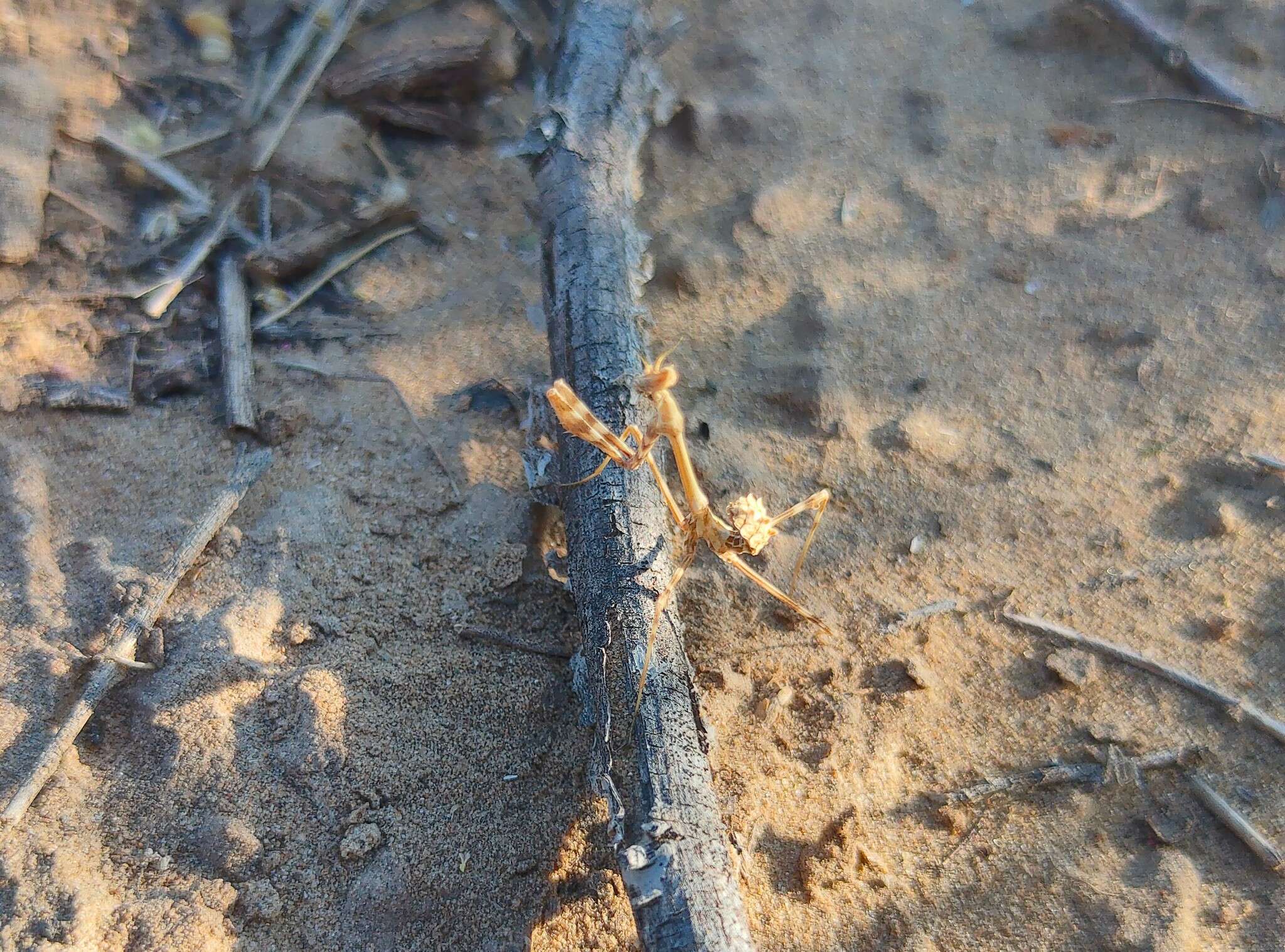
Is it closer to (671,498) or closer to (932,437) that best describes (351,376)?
(671,498)

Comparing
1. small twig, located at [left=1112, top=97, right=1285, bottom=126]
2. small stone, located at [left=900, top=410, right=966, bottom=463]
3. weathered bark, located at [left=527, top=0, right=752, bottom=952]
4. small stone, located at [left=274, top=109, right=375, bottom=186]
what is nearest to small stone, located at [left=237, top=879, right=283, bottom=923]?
weathered bark, located at [left=527, top=0, right=752, bottom=952]

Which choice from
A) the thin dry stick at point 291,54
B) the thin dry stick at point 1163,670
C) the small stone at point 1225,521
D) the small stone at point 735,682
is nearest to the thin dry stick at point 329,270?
the thin dry stick at point 291,54

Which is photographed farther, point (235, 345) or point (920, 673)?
point (235, 345)

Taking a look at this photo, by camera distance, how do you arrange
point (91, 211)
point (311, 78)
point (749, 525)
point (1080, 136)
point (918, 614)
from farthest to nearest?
point (311, 78), point (1080, 136), point (91, 211), point (918, 614), point (749, 525)

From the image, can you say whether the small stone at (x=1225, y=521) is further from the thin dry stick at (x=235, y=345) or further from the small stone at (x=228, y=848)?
the thin dry stick at (x=235, y=345)

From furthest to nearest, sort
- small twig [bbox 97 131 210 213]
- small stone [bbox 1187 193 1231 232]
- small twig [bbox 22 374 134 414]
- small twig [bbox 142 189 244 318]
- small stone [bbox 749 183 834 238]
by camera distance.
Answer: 1. small stone [bbox 749 183 834 238]
2. small twig [bbox 97 131 210 213]
3. small stone [bbox 1187 193 1231 232]
4. small twig [bbox 142 189 244 318]
5. small twig [bbox 22 374 134 414]

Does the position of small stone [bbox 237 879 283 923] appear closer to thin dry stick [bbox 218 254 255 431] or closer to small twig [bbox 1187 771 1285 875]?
thin dry stick [bbox 218 254 255 431]

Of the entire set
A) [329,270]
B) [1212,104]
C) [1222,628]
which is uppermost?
[1212,104]

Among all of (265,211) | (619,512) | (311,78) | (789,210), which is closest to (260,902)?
(619,512)
